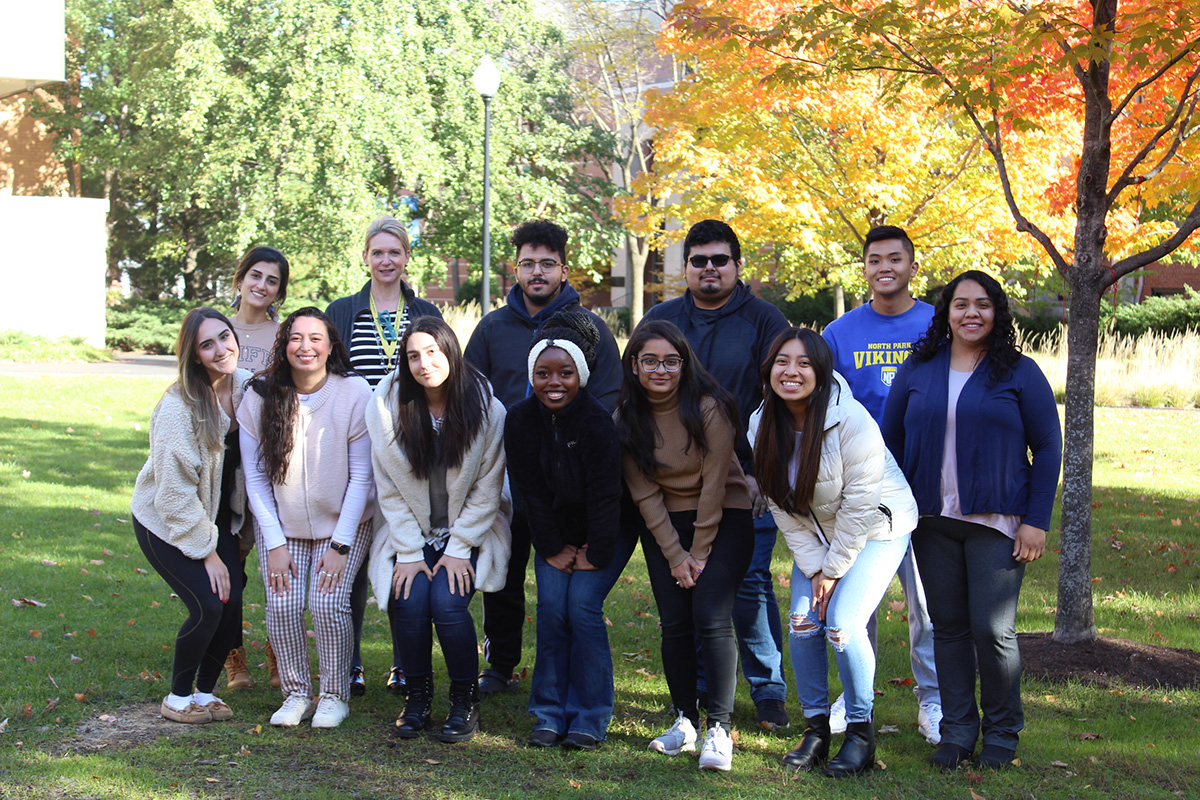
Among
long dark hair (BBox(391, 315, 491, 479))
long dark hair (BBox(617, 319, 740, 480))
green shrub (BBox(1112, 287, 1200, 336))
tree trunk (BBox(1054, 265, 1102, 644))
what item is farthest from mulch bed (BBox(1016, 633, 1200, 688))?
green shrub (BBox(1112, 287, 1200, 336))

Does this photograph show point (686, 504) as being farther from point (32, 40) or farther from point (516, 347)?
point (32, 40)

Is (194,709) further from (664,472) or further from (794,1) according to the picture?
(794,1)

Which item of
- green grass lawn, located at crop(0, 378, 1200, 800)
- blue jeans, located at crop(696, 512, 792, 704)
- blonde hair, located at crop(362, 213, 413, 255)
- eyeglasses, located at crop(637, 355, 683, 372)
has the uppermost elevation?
blonde hair, located at crop(362, 213, 413, 255)

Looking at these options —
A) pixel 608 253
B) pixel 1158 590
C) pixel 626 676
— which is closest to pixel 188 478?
pixel 626 676

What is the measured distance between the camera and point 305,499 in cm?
454

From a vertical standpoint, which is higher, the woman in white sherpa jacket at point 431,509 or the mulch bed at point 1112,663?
the woman in white sherpa jacket at point 431,509

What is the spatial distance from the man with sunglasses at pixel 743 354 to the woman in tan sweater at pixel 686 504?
15.2 inches

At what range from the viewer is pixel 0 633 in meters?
5.59

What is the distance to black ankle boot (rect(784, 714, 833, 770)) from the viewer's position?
407 centimetres

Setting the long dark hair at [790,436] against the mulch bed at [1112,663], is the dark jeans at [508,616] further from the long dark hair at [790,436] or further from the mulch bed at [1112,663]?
the mulch bed at [1112,663]

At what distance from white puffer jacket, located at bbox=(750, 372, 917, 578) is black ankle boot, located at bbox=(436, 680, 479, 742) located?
1571 mm

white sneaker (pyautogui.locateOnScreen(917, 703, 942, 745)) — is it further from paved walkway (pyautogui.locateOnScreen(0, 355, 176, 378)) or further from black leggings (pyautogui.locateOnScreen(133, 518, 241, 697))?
paved walkway (pyautogui.locateOnScreen(0, 355, 176, 378))

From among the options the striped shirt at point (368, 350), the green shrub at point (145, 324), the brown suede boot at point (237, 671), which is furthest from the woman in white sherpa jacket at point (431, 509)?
the green shrub at point (145, 324)

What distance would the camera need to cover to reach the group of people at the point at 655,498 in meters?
4.02
